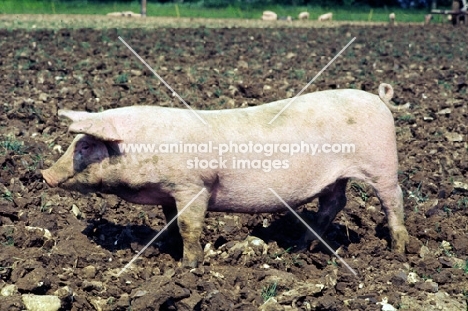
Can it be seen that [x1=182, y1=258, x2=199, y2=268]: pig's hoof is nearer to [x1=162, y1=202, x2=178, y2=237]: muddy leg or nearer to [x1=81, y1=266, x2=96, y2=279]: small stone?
[x1=162, y1=202, x2=178, y2=237]: muddy leg

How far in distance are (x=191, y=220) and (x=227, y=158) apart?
1.48ft

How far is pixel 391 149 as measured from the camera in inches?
209

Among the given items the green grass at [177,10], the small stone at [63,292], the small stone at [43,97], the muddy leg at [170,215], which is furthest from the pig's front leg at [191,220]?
the green grass at [177,10]

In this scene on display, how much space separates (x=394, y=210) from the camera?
5.45 meters

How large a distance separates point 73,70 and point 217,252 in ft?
22.6

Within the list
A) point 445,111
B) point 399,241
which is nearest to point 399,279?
point 399,241

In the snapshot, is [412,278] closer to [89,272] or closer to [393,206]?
[393,206]

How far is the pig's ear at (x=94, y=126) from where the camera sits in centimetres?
475

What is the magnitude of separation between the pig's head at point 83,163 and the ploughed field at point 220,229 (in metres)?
0.45

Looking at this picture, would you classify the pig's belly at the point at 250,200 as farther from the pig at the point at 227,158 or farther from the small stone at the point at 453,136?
the small stone at the point at 453,136

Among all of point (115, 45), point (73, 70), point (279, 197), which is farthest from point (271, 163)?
point (115, 45)

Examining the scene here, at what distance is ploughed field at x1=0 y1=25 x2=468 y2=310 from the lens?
15.0 ft

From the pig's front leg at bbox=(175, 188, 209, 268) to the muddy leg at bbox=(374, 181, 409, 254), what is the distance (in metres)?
1.25

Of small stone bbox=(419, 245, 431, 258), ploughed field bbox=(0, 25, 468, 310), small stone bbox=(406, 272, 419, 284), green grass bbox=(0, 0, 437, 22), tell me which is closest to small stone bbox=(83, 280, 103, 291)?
ploughed field bbox=(0, 25, 468, 310)
